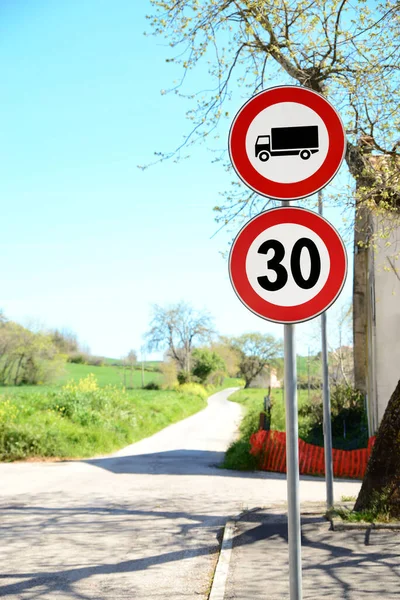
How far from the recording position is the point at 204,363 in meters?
94.2

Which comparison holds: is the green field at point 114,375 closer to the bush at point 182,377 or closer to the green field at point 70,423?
the bush at point 182,377

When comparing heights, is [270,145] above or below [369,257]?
below

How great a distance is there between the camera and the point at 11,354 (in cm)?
6869

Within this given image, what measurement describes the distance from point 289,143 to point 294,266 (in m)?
0.70

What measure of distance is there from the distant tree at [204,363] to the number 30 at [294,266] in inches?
3497

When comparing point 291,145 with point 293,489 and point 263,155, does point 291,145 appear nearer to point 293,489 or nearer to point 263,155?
point 263,155

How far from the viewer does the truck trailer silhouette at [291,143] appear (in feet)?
13.7

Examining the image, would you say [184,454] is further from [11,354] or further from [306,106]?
[11,354]

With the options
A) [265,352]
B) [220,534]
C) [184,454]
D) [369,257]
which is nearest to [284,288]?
[220,534]

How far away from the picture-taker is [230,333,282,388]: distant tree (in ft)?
380

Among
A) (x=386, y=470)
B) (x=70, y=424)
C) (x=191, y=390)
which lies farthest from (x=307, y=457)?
(x=191, y=390)

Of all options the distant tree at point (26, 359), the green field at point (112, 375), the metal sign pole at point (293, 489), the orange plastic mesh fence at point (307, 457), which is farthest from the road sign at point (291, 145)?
the green field at point (112, 375)

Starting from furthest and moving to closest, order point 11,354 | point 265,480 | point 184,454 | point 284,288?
point 11,354, point 184,454, point 265,480, point 284,288

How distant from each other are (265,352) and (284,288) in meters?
114
